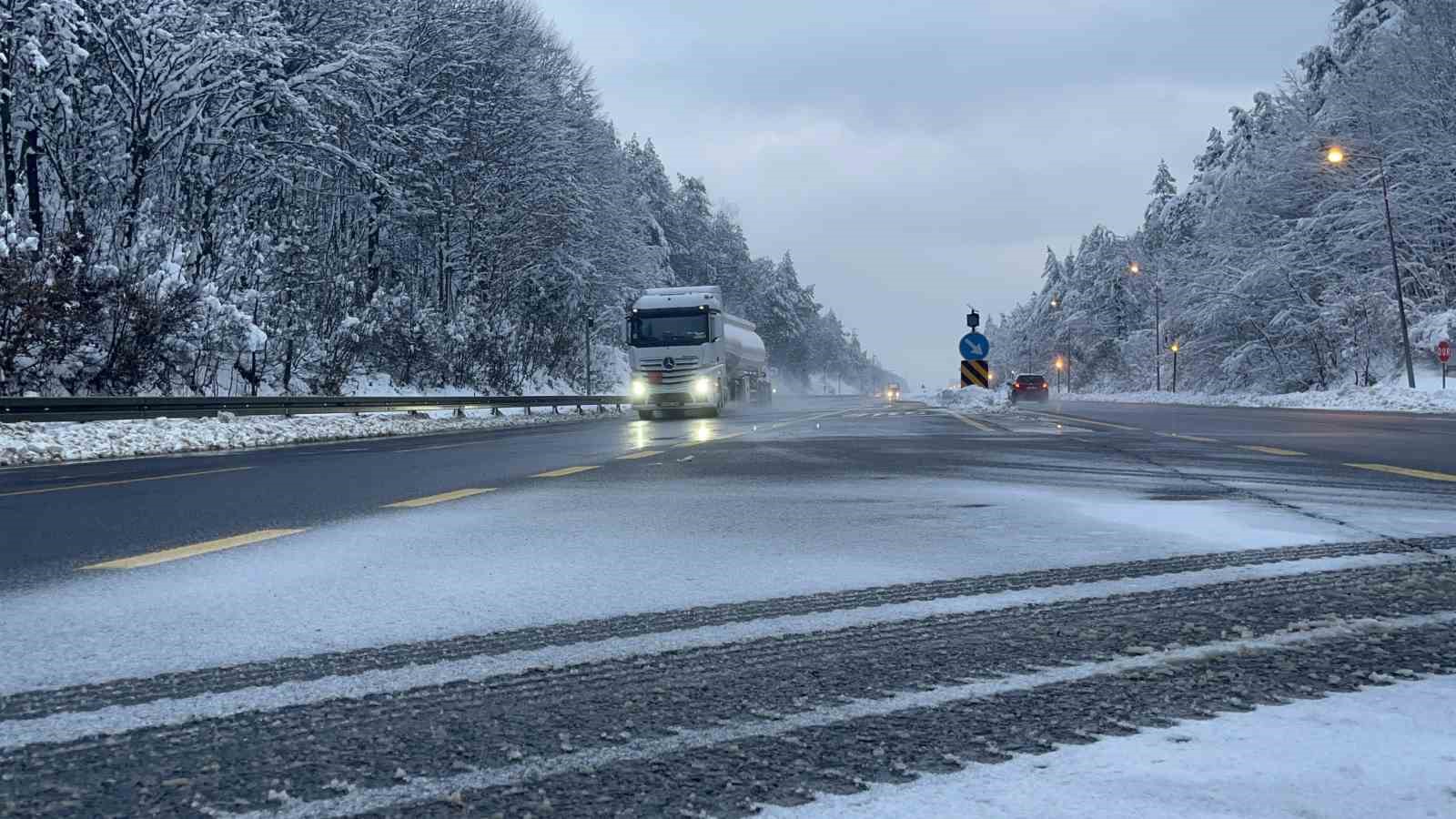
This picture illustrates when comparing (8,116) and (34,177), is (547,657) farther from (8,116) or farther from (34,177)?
(34,177)

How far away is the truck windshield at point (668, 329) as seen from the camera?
34312 mm

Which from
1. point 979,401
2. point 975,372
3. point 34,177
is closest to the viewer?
point 34,177

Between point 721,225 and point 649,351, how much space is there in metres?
91.2

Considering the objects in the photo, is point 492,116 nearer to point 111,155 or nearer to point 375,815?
point 111,155

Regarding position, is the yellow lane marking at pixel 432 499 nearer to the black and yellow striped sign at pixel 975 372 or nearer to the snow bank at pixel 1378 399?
the black and yellow striped sign at pixel 975 372

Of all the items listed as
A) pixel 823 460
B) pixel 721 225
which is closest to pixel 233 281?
pixel 823 460

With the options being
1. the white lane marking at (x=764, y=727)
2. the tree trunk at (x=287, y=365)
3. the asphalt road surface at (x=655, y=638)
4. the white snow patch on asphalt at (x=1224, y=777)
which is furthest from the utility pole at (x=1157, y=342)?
the white snow patch on asphalt at (x=1224, y=777)

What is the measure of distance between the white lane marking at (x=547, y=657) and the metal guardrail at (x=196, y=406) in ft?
56.5

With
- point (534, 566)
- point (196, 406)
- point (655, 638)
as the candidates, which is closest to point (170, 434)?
point (196, 406)

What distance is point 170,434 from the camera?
17.7 m

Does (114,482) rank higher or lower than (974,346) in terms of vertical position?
lower

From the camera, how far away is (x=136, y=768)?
6.85 feet

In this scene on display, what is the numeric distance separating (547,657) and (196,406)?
20623 mm

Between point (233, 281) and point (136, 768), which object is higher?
point (233, 281)
